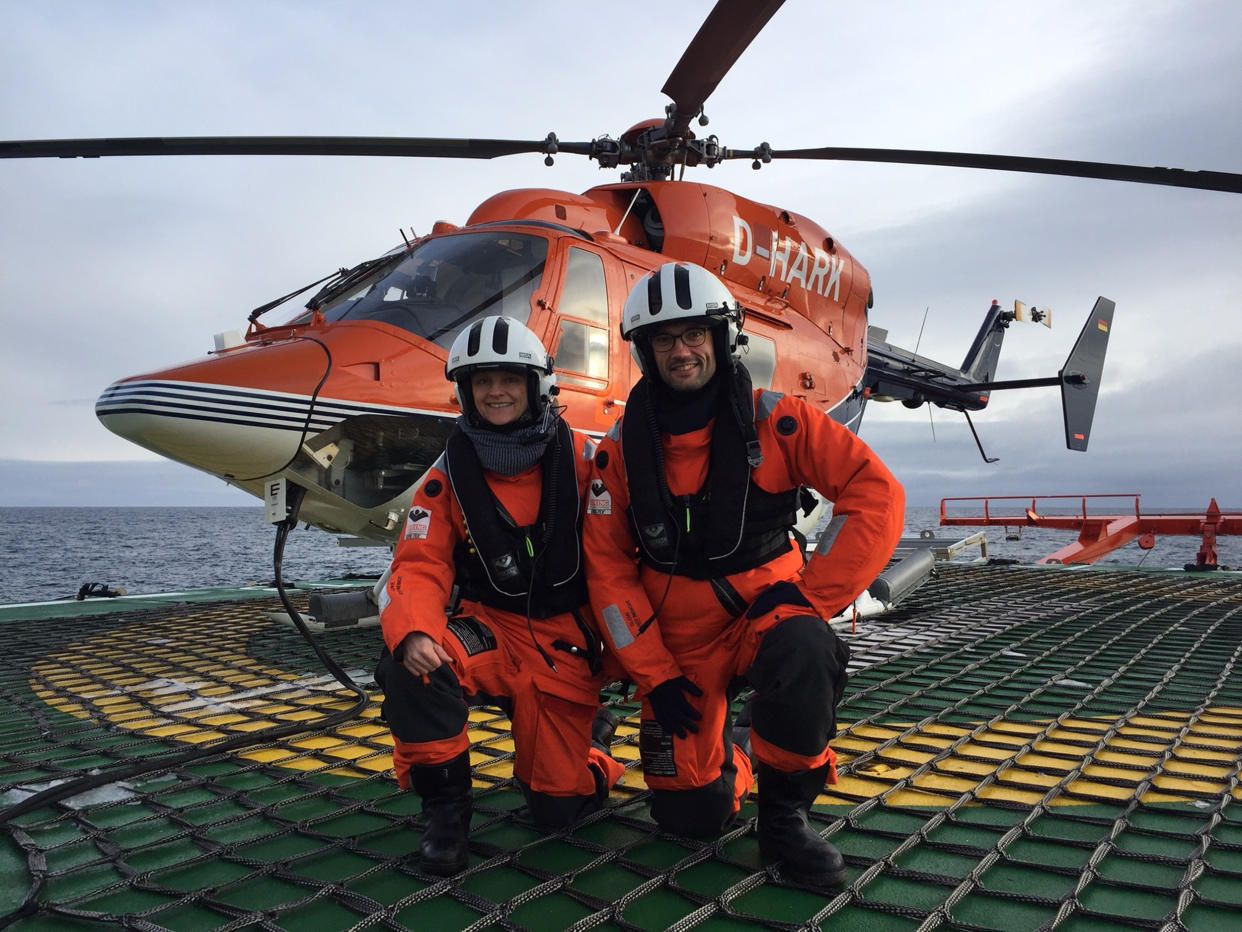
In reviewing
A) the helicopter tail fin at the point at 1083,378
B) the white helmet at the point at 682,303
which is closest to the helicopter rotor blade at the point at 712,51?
the white helmet at the point at 682,303

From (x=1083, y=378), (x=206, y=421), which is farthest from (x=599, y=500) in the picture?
(x=1083, y=378)

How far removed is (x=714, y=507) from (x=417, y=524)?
937 millimetres

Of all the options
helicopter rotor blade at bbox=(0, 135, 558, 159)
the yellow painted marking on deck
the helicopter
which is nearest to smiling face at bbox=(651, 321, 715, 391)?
the yellow painted marking on deck

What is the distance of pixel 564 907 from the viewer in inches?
75.4

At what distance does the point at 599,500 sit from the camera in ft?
8.18

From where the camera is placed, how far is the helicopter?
3922 mm

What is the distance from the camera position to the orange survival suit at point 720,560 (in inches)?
87.8

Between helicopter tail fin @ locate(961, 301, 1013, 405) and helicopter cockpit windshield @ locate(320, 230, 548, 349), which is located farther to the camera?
helicopter tail fin @ locate(961, 301, 1013, 405)

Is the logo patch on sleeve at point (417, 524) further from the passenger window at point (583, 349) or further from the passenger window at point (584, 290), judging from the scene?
the passenger window at point (584, 290)

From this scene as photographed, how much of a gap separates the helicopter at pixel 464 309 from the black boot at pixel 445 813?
228 centimetres

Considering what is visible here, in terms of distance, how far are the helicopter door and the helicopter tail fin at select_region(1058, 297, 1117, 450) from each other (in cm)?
845

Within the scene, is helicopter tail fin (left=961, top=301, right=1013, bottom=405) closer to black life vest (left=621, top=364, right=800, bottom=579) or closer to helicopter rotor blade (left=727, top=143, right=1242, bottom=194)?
helicopter rotor blade (left=727, top=143, right=1242, bottom=194)

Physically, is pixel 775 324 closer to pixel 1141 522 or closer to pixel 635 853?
pixel 635 853

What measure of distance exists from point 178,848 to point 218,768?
745mm
